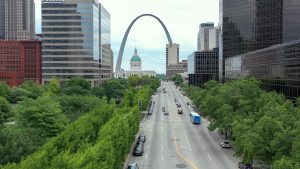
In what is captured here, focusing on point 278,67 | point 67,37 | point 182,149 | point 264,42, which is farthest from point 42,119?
point 67,37

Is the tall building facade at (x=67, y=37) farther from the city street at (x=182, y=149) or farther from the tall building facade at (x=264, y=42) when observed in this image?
the city street at (x=182, y=149)

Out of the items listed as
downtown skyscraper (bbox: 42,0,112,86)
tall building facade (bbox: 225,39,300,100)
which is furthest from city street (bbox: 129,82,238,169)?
downtown skyscraper (bbox: 42,0,112,86)

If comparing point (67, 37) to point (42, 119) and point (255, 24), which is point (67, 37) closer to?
point (255, 24)

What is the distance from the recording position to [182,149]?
60.0 meters

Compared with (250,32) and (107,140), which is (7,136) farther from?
(250,32)

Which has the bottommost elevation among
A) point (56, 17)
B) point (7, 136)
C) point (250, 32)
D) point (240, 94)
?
point (7, 136)

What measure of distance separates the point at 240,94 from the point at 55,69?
479ft

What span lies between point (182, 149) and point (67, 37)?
144746 millimetres

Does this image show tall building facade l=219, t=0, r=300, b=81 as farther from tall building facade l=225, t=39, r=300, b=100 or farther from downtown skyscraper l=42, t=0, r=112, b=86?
downtown skyscraper l=42, t=0, r=112, b=86

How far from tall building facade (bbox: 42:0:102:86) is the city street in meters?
110

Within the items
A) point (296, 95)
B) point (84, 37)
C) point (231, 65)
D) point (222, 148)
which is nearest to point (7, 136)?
point (222, 148)

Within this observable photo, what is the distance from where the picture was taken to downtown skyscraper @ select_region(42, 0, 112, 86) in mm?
190125

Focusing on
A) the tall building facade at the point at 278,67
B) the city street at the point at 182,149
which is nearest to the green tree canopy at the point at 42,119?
the city street at the point at 182,149

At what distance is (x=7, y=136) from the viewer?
42562 millimetres
